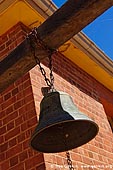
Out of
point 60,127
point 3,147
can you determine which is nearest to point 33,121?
point 3,147

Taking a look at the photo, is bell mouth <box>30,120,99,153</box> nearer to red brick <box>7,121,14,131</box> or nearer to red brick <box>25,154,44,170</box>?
red brick <box>25,154,44,170</box>

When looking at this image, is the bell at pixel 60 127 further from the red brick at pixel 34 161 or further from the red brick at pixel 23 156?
the red brick at pixel 23 156

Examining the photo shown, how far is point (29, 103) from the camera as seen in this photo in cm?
287

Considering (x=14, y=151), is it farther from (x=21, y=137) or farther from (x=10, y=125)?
(x=10, y=125)

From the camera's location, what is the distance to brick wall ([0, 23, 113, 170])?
8.75 ft

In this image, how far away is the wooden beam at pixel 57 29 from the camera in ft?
6.28

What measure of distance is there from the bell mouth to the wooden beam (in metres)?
0.48

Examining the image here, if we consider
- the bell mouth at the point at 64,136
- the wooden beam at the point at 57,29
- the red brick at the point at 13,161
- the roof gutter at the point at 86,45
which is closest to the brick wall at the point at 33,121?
the red brick at the point at 13,161

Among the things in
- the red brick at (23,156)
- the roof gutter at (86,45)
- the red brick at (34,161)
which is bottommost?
the red brick at (34,161)

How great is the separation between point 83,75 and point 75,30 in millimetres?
2248

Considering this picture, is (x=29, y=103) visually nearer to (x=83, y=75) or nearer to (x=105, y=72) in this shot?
(x=83, y=75)

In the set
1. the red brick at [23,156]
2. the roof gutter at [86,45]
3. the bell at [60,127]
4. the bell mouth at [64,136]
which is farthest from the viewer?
the roof gutter at [86,45]

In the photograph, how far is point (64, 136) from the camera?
7.04 feet

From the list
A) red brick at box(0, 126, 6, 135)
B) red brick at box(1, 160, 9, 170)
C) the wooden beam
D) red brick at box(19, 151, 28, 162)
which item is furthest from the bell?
red brick at box(0, 126, 6, 135)
